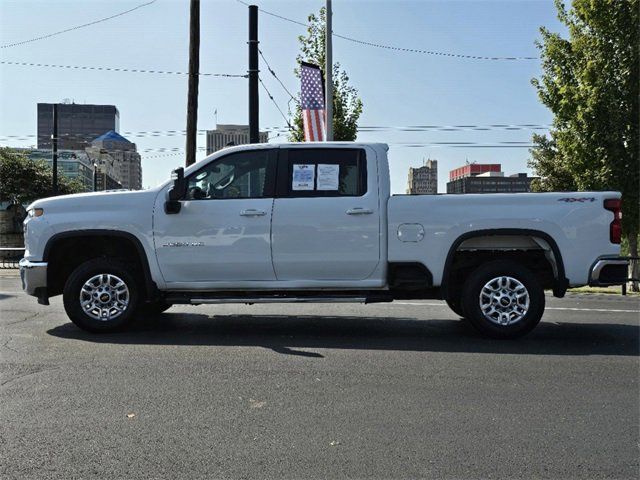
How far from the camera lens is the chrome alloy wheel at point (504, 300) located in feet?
21.4

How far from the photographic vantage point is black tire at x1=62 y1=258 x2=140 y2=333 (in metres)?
6.71

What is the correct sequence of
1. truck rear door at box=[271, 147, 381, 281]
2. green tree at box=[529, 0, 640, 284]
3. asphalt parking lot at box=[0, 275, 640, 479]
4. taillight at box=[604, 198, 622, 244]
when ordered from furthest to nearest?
green tree at box=[529, 0, 640, 284] < truck rear door at box=[271, 147, 381, 281] < taillight at box=[604, 198, 622, 244] < asphalt parking lot at box=[0, 275, 640, 479]

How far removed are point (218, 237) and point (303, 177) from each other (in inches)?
45.9

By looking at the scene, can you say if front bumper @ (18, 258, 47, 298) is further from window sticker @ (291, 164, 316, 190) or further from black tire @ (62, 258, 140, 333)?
window sticker @ (291, 164, 316, 190)

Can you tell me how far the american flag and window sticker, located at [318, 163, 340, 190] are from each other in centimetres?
1002

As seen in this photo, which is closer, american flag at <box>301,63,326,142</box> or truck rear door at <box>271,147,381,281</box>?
truck rear door at <box>271,147,381,281</box>

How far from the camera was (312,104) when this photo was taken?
55.9 feet

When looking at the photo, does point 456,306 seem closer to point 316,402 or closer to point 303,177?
point 303,177

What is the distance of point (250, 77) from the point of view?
15883 mm

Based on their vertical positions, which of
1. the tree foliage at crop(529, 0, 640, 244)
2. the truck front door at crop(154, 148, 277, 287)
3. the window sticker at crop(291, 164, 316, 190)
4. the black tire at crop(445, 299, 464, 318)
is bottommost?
the black tire at crop(445, 299, 464, 318)

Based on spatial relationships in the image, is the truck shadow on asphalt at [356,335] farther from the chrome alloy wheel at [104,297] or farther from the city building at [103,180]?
the city building at [103,180]

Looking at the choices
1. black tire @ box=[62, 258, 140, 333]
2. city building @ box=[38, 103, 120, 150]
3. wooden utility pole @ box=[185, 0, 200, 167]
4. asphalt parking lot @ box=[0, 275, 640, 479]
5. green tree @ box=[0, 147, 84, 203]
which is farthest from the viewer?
city building @ box=[38, 103, 120, 150]

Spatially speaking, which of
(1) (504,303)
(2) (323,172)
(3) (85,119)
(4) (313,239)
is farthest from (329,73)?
(3) (85,119)

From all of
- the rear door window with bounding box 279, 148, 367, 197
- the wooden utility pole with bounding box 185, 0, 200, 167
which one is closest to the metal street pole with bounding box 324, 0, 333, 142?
the wooden utility pole with bounding box 185, 0, 200, 167
